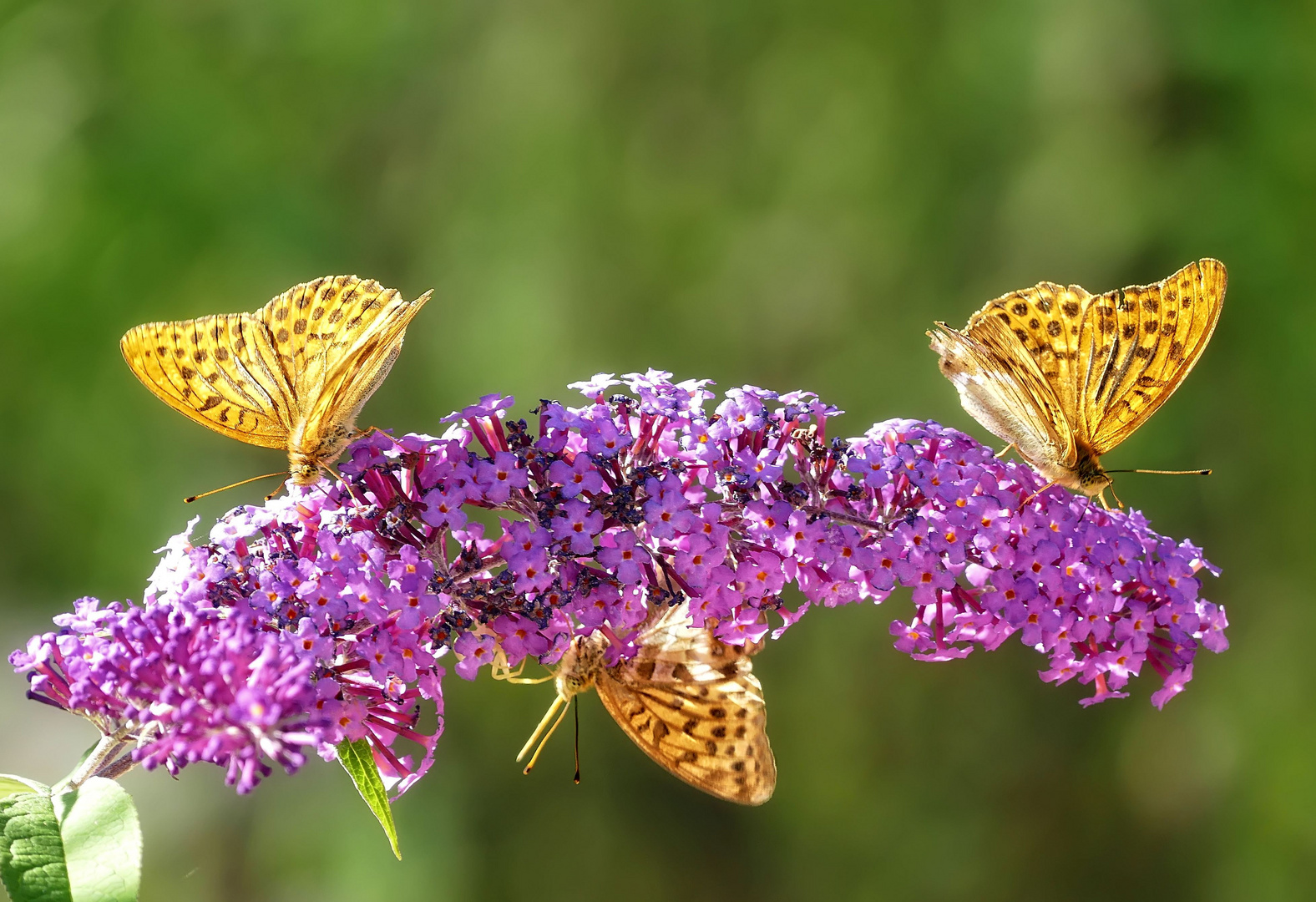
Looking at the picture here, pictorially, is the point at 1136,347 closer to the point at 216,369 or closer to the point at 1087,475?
the point at 1087,475

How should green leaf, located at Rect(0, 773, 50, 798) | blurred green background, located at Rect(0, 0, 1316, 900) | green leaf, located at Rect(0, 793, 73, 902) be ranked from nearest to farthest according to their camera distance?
green leaf, located at Rect(0, 793, 73, 902) → green leaf, located at Rect(0, 773, 50, 798) → blurred green background, located at Rect(0, 0, 1316, 900)

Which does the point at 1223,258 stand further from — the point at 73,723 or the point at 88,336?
the point at 73,723

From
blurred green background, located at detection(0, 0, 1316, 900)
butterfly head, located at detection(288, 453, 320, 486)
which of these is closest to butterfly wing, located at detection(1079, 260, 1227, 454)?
butterfly head, located at detection(288, 453, 320, 486)

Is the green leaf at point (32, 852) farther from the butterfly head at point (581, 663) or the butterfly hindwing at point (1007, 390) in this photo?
the butterfly hindwing at point (1007, 390)

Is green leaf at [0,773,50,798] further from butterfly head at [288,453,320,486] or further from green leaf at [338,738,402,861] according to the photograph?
butterfly head at [288,453,320,486]

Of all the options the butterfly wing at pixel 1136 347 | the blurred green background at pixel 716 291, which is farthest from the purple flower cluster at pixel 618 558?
the blurred green background at pixel 716 291

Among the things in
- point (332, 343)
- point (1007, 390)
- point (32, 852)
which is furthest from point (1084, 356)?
point (32, 852)
